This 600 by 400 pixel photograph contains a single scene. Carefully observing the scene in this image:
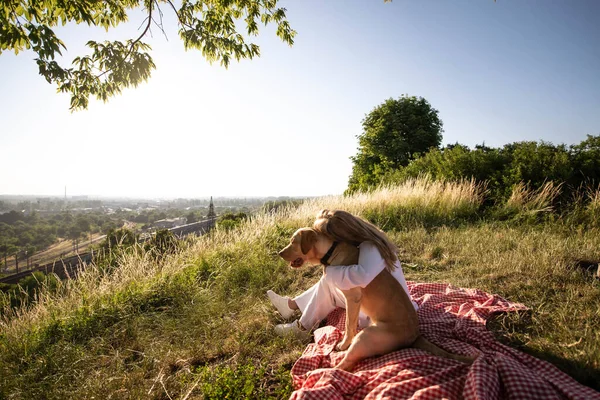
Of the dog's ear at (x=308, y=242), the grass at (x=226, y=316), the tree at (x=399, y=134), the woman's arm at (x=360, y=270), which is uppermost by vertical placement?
the tree at (x=399, y=134)

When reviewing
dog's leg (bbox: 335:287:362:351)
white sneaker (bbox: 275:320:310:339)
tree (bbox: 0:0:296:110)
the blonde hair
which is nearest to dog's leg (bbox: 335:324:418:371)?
dog's leg (bbox: 335:287:362:351)

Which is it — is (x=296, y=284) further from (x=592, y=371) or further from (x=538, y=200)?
(x=538, y=200)

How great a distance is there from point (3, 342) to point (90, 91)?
3.47 meters

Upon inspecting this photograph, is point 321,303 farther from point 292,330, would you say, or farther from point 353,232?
point 353,232

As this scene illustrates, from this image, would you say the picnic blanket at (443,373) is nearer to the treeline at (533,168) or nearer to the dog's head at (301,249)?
the dog's head at (301,249)

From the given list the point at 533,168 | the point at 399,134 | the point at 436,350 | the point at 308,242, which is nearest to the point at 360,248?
the point at 308,242

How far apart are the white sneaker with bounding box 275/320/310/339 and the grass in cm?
9

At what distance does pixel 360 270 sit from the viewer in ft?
7.11

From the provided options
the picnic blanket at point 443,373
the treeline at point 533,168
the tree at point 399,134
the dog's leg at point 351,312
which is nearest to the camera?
the picnic blanket at point 443,373

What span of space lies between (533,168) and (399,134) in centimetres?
1358

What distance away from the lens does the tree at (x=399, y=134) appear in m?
20.9

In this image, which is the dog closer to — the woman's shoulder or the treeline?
the woman's shoulder

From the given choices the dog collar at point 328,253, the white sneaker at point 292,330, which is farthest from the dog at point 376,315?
the white sneaker at point 292,330

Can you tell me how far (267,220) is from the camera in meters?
8.37
